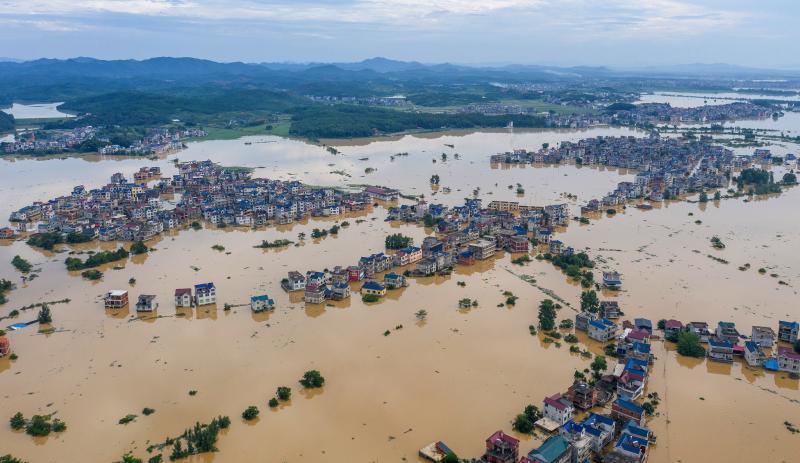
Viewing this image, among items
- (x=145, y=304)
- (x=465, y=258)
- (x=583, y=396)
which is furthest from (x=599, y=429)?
(x=145, y=304)

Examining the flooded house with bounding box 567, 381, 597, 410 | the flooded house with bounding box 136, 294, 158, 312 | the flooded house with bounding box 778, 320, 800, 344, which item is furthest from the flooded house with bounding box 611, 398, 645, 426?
the flooded house with bounding box 136, 294, 158, 312

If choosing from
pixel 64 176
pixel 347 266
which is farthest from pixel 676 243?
pixel 64 176

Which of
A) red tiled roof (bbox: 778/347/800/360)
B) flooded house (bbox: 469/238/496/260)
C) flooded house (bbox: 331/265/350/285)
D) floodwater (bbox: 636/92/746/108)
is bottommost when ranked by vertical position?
red tiled roof (bbox: 778/347/800/360)

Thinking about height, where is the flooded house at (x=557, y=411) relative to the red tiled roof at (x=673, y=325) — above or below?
below

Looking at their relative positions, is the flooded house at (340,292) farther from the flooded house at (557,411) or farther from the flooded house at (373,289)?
the flooded house at (557,411)

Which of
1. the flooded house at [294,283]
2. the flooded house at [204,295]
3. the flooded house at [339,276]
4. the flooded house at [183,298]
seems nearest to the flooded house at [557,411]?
the flooded house at [339,276]

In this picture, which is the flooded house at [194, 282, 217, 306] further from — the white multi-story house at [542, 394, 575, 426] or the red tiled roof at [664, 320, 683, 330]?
the red tiled roof at [664, 320, 683, 330]

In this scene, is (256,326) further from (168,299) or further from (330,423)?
(330,423)
